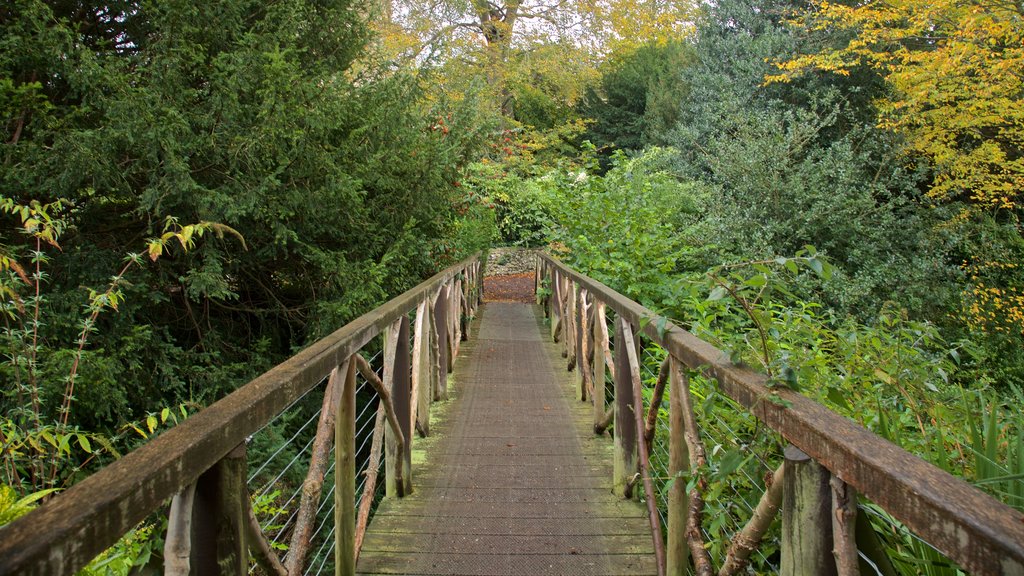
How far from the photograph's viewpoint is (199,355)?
15.2 ft

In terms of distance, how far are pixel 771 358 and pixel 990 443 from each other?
56 cm

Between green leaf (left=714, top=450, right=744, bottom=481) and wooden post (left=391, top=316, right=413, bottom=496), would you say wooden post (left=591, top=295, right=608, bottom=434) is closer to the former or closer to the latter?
wooden post (left=391, top=316, right=413, bottom=496)

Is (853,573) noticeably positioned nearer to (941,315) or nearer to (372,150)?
(372,150)

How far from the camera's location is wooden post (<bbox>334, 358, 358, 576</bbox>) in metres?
2.02

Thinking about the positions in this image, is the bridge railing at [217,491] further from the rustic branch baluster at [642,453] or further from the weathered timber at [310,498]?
the rustic branch baluster at [642,453]

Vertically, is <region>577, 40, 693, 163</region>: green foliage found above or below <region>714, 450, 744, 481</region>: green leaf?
above

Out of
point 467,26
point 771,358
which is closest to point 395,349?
A: point 771,358

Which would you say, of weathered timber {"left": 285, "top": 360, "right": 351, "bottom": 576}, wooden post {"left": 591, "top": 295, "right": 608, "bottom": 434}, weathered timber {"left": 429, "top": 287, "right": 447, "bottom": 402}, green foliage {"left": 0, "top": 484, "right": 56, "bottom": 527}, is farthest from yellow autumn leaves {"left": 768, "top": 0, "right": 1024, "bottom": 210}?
green foliage {"left": 0, "top": 484, "right": 56, "bottom": 527}

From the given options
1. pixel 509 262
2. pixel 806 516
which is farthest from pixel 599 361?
pixel 509 262

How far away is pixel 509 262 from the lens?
17.8 m

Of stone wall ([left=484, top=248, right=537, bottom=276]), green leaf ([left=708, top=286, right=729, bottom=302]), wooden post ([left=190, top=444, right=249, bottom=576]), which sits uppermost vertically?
green leaf ([left=708, top=286, right=729, bottom=302])

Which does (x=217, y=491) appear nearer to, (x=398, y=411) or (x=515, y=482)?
(x=398, y=411)

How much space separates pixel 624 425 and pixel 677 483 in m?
0.92

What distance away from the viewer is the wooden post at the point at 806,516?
3.63 ft
